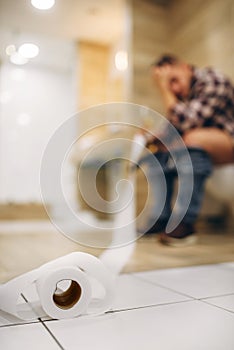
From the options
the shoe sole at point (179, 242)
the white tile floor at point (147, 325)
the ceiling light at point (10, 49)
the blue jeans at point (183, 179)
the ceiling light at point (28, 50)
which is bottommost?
the white tile floor at point (147, 325)

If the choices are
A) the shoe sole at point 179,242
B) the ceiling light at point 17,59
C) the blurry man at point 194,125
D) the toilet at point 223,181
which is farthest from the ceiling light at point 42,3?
the shoe sole at point 179,242

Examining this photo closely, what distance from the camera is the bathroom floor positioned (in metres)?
0.54

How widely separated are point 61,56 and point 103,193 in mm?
2232

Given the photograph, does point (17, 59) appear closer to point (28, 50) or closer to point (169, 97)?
point (28, 50)

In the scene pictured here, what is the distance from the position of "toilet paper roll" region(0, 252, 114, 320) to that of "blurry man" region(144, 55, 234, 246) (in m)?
1.13

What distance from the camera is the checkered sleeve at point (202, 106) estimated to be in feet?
6.55

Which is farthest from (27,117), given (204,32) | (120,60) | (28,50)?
(204,32)

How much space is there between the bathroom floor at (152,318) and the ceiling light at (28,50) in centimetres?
384

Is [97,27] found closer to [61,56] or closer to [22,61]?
Result: [61,56]

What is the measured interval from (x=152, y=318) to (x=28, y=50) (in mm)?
4585

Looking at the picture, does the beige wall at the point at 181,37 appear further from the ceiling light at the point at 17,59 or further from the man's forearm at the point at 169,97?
the ceiling light at the point at 17,59

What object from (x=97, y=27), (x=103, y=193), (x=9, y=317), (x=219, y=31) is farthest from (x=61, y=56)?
(x=9, y=317)

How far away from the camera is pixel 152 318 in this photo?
65 cm

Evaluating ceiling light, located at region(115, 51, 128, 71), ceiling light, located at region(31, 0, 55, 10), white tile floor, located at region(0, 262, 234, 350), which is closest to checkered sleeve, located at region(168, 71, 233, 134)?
white tile floor, located at region(0, 262, 234, 350)
